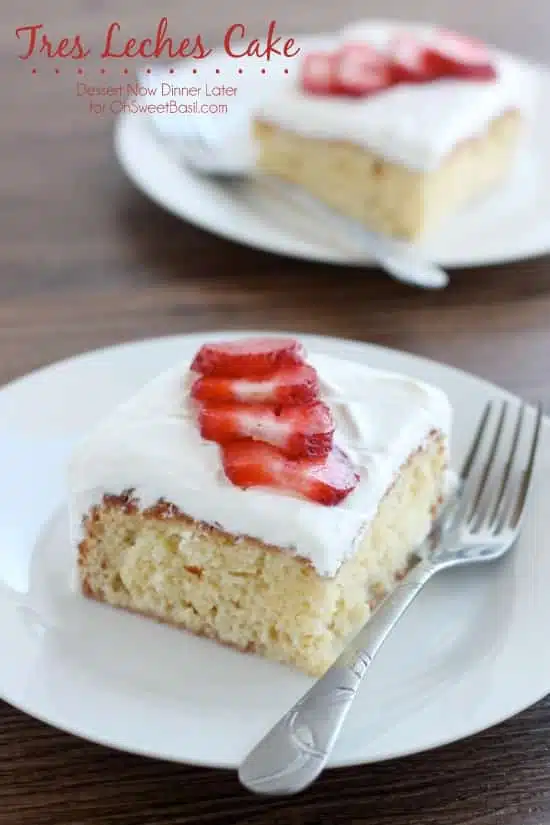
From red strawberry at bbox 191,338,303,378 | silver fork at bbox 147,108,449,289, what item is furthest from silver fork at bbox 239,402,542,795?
silver fork at bbox 147,108,449,289

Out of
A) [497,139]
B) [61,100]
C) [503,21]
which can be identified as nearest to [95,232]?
[61,100]

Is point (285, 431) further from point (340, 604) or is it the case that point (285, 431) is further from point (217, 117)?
point (217, 117)

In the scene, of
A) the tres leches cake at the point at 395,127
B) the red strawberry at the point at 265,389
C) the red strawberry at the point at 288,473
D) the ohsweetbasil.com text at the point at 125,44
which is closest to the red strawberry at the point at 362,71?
the tres leches cake at the point at 395,127

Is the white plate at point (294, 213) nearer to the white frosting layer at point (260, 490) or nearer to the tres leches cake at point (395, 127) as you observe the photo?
the tres leches cake at point (395, 127)

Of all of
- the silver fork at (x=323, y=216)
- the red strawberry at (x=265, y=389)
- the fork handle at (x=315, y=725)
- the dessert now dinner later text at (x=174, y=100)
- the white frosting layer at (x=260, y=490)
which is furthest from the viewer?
the dessert now dinner later text at (x=174, y=100)

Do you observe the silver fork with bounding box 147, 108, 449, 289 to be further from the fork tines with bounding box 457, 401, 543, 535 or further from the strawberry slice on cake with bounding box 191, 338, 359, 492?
the strawberry slice on cake with bounding box 191, 338, 359, 492

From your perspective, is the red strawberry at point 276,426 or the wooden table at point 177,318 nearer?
the wooden table at point 177,318
